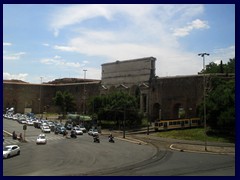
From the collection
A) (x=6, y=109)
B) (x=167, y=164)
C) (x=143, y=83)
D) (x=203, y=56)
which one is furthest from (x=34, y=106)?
(x=167, y=164)

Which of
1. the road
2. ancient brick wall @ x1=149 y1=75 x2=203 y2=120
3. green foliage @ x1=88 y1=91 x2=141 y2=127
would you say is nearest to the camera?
the road

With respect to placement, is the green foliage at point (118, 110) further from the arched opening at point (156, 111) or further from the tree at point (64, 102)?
the tree at point (64, 102)

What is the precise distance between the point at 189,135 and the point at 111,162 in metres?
24.7

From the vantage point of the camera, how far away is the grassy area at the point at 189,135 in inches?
1886

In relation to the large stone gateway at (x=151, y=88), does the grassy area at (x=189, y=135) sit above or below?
below

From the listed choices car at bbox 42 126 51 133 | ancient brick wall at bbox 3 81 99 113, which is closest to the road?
car at bbox 42 126 51 133

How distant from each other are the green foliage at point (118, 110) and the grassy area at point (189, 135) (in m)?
8.89

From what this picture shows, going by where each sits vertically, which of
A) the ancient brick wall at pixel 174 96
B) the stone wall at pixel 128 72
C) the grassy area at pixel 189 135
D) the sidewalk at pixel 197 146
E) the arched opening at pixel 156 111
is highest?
the stone wall at pixel 128 72

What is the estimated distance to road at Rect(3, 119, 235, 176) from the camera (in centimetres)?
2397

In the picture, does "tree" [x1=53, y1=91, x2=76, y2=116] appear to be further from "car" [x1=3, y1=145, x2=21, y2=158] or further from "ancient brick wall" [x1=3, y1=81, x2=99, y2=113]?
"car" [x1=3, y1=145, x2=21, y2=158]

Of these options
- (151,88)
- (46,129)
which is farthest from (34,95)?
(46,129)

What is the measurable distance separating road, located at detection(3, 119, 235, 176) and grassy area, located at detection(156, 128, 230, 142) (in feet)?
34.6

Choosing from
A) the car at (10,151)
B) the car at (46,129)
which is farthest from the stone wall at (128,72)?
the car at (10,151)

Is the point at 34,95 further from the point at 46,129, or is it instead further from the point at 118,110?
the point at 46,129
